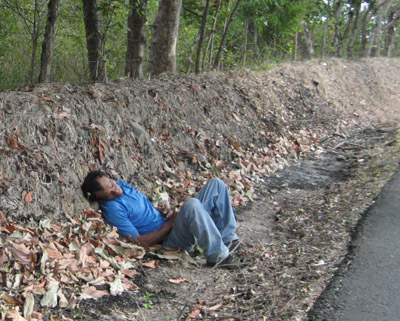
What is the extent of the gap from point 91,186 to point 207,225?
126 centimetres

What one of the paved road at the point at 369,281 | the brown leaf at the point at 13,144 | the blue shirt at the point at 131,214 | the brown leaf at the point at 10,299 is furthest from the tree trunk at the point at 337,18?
the brown leaf at the point at 10,299

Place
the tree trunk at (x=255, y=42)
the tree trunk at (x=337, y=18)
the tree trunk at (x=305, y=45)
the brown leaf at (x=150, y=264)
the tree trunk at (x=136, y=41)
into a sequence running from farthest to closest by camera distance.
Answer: the tree trunk at (x=337, y=18) → the tree trunk at (x=305, y=45) → the tree trunk at (x=255, y=42) → the tree trunk at (x=136, y=41) → the brown leaf at (x=150, y=264)

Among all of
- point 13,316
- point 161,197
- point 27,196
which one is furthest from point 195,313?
point 161,197

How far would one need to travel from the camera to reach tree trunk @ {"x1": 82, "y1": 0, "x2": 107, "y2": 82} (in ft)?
27.6

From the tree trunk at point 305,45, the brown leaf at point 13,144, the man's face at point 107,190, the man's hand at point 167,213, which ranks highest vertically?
the tree trunk at point 305,45

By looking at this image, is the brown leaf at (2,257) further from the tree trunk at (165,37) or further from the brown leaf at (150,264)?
the tree trunk at (165,37)

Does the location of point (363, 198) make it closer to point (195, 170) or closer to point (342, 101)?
point (195, 170)

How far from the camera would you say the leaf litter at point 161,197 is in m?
4.40

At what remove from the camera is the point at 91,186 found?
17.8 feet

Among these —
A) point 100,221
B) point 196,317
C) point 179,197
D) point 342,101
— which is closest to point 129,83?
point 179,197

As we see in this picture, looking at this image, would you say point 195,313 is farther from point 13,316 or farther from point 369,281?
point 369,281

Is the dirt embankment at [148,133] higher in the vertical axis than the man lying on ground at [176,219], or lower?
higher

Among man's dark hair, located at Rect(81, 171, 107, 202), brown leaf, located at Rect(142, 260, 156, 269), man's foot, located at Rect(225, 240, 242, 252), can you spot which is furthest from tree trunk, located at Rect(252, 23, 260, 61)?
brown leaf, located at Rect(142, 260, 156, 269)

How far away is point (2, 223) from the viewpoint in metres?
4.57
